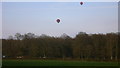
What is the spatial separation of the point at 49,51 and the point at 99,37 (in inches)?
228

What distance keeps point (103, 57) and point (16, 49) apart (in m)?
8.74

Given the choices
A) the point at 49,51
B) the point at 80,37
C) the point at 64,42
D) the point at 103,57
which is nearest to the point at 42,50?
the point at 49,51

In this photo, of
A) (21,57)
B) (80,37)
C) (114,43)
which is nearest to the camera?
(114,43)

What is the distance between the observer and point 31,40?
25516mm

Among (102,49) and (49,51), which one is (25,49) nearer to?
(49,51)

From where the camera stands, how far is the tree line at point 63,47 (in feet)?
77.5

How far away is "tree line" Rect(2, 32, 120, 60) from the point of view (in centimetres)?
2362

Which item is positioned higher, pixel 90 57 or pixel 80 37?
pixel 80 37

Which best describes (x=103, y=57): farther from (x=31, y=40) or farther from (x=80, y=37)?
(x=31, y=40)

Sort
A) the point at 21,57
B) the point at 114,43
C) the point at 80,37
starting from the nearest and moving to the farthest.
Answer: the point at 114,43, the point at 80,37, the point at 21,57

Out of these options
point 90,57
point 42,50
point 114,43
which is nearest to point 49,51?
point 42,50

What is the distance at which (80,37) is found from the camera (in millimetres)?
24312

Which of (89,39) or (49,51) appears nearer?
(89,39)

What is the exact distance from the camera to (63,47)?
25031mm
